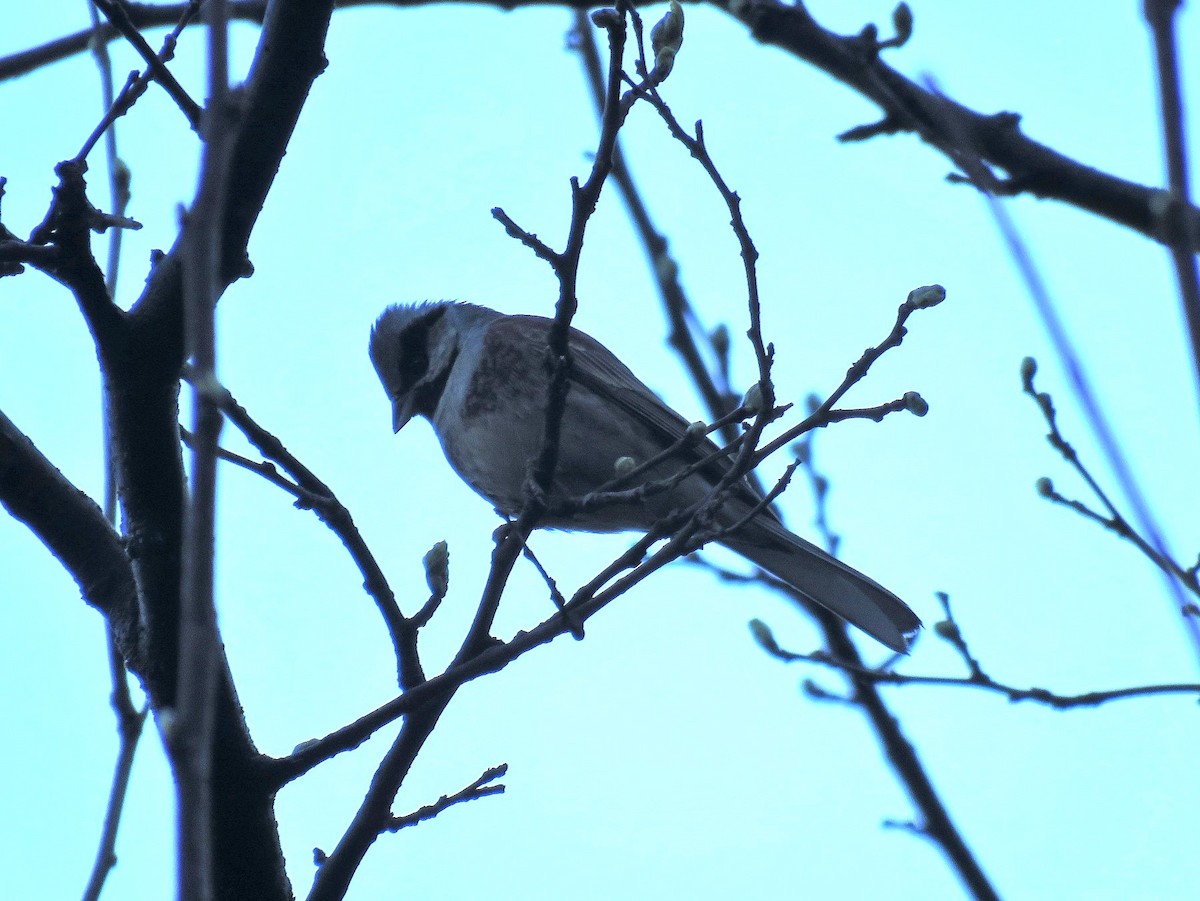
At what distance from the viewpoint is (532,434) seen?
5215mm

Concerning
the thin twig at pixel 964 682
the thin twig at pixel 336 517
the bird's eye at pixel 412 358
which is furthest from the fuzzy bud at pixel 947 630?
the bird's eye at pixel 412 358

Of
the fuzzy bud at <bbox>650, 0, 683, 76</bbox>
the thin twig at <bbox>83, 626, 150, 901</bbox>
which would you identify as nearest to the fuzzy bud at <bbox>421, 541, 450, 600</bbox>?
the thin twig at <bbox>83, 626, 150, 901</bbox>

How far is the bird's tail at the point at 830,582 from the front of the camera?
15.6ft

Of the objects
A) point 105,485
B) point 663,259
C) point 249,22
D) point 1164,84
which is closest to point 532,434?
point 663,259

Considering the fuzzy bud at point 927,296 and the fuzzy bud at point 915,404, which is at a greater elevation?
the fuzzy bud at point 927,296

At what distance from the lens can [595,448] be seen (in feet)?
17.6

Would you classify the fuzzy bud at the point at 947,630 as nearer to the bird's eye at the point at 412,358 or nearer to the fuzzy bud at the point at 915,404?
the fuzzy bud at the point at 915,404

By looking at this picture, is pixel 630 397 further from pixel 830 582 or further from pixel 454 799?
pixel 454 799

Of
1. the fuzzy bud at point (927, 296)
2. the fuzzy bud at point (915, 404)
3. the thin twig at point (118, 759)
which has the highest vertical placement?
the fuzzy bud at point (927, 296)

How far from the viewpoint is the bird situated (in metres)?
4.94

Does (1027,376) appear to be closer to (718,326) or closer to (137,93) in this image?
(718,326)

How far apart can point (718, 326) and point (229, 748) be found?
206 cm

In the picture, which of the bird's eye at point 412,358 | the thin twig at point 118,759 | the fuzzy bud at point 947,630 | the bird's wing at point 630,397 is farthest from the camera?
the bird's eye at point 412,358

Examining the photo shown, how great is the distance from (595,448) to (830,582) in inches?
41.1
